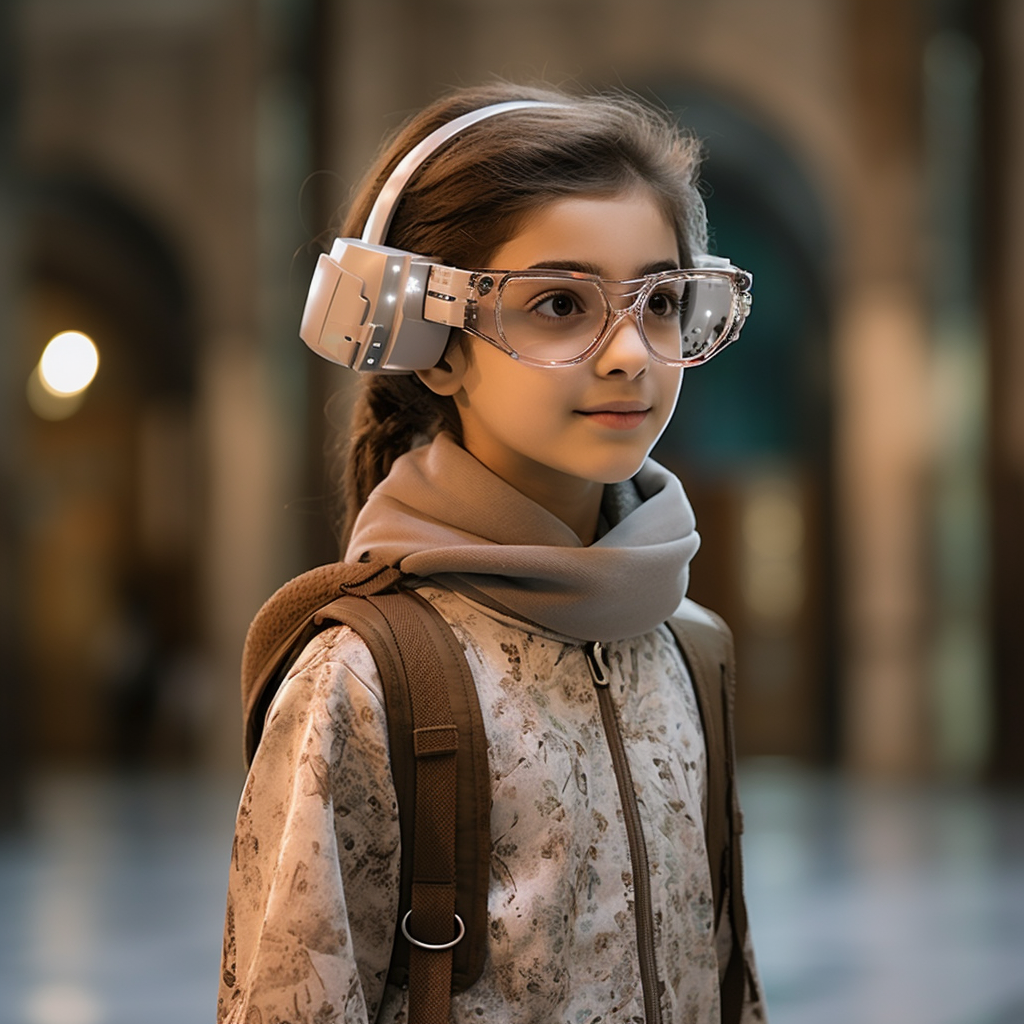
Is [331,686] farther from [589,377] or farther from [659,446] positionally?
[659,446]

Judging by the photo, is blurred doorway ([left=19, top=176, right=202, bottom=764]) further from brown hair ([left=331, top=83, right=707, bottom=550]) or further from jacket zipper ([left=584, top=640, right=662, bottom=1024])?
jacket zipper ([left=584, top=640, right=662, bottom=1024])

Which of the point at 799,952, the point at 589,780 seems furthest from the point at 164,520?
the point at 589,780

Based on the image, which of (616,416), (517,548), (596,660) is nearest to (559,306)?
(616,416)

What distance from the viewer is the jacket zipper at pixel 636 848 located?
5.50 ft

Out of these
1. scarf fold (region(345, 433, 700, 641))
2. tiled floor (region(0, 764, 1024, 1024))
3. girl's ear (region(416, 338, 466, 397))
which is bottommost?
tiled floor (region(0, 764, 1024, 1024))

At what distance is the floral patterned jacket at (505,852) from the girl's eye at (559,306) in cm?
36

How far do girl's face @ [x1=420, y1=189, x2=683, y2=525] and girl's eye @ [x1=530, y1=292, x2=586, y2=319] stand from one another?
0.12ft

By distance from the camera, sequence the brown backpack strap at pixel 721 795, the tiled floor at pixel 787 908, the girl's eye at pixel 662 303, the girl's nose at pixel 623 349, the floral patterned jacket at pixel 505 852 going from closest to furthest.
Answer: the floral patterned jacket at pixel 505 852 < the girl's nose at pixel 623 349 < the girl's eye at pixel 662 303 < the brown backpack strap at pixel 721 795 < the tiled floor at pixel 787 908

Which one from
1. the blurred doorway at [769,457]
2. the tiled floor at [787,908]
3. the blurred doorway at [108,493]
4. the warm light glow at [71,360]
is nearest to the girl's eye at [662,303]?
the tiled floor at [787,908]

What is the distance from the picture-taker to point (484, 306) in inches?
66.4

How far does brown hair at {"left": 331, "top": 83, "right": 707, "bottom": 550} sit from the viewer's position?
169cm

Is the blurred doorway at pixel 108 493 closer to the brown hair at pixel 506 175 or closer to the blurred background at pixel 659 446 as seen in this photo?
the blurred background at pixel 659 446

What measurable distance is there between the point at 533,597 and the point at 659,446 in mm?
12060

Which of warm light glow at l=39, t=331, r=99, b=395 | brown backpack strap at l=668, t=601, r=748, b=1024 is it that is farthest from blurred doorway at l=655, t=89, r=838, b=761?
brown backpack strap at l=668, t=601, r=748, b=1024
